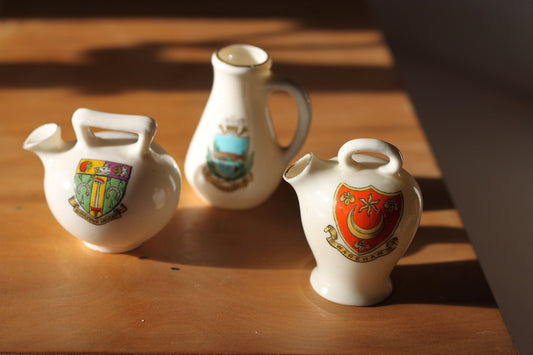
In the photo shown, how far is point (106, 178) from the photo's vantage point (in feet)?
2.19

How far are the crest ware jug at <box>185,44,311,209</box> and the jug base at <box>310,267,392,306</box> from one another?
0.53 ft

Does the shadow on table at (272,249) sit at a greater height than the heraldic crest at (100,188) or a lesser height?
lesser

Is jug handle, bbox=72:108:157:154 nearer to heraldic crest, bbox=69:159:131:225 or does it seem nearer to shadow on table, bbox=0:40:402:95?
heraldic crest, bbox=69:159:131:225

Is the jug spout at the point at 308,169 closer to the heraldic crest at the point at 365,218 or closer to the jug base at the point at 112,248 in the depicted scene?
the heraldic crest at the point at 365,218

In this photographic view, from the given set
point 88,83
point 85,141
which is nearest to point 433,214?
point 85,141

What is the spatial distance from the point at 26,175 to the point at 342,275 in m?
0.47

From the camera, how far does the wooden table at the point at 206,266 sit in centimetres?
64

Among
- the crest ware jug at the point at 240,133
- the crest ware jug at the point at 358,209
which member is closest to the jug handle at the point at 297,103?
the crest ware jug at the point at 240,133

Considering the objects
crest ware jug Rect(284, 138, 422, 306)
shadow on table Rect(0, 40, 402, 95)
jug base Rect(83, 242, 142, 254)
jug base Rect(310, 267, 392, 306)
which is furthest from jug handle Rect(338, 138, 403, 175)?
shadow on table Rect(0, 40, 402, 95)

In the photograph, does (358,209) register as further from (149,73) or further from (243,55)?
(149,73)

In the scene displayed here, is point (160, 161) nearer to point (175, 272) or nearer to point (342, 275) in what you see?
point (175, 272)

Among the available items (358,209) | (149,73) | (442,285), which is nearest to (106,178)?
(358,209)

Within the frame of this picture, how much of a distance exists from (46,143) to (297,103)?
0.29 meters

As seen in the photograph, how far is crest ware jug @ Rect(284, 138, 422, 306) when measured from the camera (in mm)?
628
